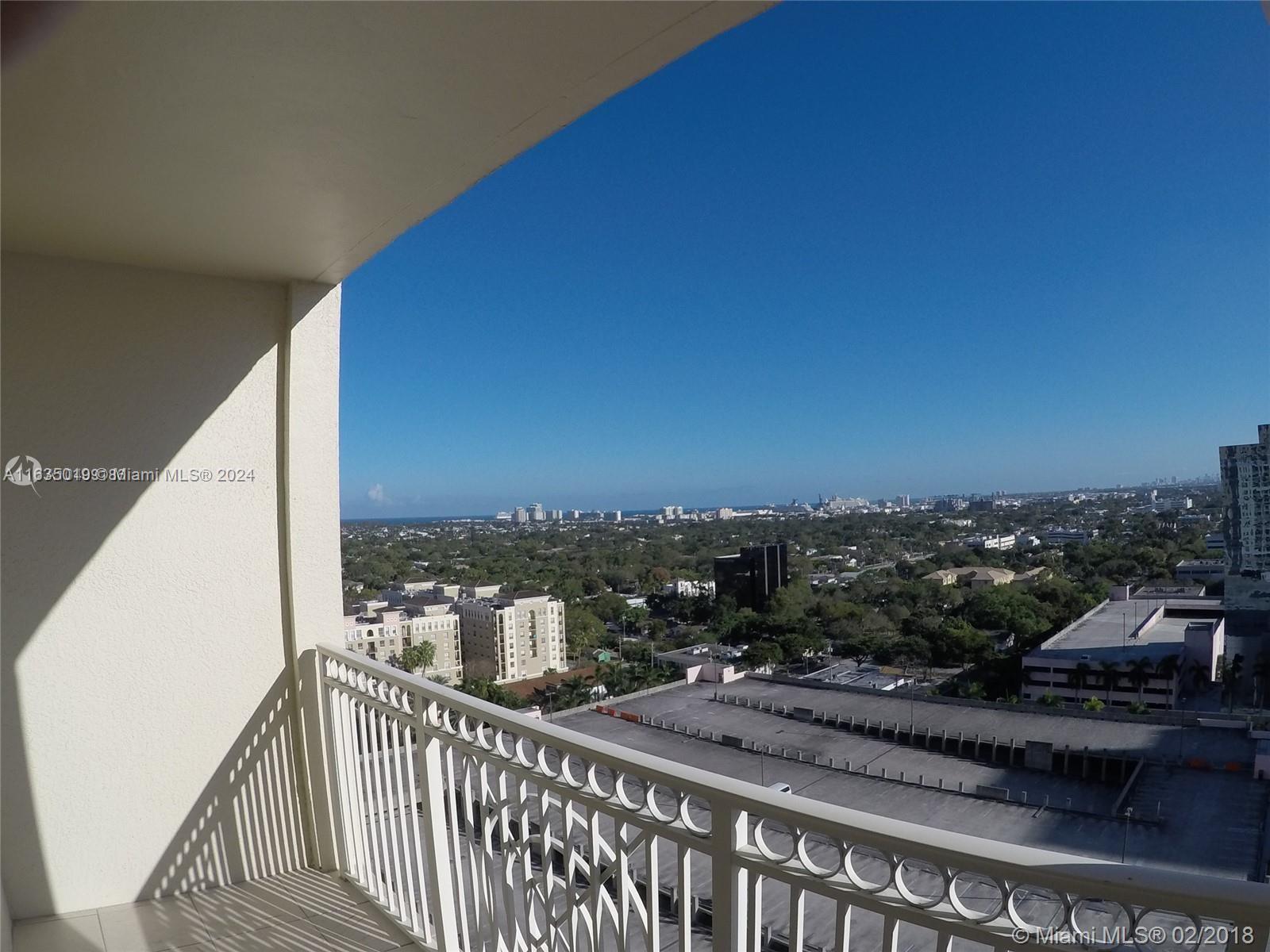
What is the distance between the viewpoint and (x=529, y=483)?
11.3 meters

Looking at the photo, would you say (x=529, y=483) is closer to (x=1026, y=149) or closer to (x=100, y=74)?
(x=1026, y=149)

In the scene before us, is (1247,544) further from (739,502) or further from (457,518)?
(457,518)

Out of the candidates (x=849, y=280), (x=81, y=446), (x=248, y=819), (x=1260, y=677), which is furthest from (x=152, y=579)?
(x=849, y=280)

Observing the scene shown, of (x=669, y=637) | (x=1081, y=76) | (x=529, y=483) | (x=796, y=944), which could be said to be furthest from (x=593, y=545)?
(x=529, y=483)

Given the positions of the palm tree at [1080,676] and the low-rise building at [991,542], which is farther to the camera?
the low-rise building at [991,542]

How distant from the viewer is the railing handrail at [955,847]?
704 mm

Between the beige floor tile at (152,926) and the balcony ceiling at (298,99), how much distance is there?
2305 millimetres

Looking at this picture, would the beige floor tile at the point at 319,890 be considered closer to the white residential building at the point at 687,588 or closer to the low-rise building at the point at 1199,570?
the white residential building at the point at 687,588

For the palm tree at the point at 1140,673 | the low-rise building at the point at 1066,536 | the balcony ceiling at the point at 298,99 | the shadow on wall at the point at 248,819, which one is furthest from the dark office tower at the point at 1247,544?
the shadow on wall at the point at 248,819

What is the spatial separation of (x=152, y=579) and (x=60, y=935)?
46.5 inches

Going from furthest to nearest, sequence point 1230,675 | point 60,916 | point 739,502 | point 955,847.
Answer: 1. point 739,502
2. point 60,916
3. point 1230,675
4. point 955,847

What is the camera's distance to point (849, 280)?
9.45 metres

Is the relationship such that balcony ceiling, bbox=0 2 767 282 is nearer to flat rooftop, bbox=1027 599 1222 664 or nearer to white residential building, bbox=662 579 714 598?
flat rooftop, bbox=1027 599 1222 664

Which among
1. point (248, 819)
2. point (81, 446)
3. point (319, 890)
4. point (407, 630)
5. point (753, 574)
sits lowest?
Answer: point (319, 890)
